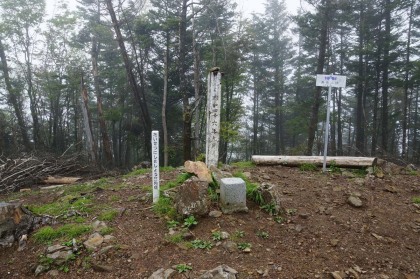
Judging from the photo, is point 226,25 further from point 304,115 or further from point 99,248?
point 99,248

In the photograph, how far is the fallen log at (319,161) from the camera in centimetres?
696

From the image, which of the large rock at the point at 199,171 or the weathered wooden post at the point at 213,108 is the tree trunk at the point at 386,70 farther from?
the large rock at the point at 199,171

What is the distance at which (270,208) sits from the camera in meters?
4.38

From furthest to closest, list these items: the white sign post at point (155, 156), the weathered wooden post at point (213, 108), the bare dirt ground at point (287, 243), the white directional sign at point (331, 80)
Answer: the white directional sign at point (331, 80)
the weathered wooden post at point (213, 108)
the white sign post at point (155, 156)
the bare dirt ground at point (287, 243)

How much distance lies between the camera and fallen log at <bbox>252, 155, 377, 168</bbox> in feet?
22.9

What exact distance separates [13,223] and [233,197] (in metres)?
3.43

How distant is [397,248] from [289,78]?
25.1m

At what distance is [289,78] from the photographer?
26750 millimetres

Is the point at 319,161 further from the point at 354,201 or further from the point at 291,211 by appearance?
the point at 291,211

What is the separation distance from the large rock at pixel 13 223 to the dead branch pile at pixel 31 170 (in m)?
4.24

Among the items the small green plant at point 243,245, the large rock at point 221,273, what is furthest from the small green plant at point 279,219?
the large rock at point 221,273

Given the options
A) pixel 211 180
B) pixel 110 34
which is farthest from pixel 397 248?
pixel 110 34

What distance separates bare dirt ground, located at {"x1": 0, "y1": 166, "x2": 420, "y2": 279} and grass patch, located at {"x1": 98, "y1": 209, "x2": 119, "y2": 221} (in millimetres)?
120

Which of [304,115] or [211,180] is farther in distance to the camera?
[304,115]
